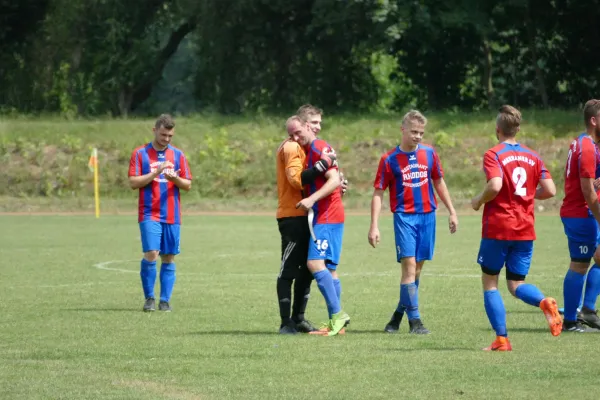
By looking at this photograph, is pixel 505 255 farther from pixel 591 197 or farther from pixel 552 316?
pixel 591 197

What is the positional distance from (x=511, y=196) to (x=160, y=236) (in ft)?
15.9

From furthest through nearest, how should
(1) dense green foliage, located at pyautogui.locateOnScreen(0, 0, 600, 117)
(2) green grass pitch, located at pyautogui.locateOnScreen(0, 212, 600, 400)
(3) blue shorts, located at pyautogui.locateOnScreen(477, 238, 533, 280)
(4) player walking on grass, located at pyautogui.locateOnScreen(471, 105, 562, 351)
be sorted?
(1) dense green foliage, located at pyautogui.locateOnScreen(0, 0, 600, 117)
(3) blue shorts, located at pyautogui.locateOnScreen(477, 238, 533, 280)
(4) player walking on grass, located at pyautogui.locateOnScreen(471, 105, 562, 351)
(2) green grass pitch, located at pyautogui.locateOnScreen(0, 212, 600, 400)

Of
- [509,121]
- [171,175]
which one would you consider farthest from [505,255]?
[171,175]

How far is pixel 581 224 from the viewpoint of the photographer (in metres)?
10.6

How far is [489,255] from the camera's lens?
30.5ft

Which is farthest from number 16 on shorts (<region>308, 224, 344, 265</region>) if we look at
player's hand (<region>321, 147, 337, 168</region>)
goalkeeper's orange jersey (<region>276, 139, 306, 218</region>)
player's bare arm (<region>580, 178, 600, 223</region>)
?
player's bare arm (<region>580, 178, 600, 223</region>)

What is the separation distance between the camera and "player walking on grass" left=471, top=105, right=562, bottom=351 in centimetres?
917

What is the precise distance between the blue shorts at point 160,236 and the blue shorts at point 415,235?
333 centimetres

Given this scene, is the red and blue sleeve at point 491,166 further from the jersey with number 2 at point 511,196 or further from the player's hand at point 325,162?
the player's hand at point 325,162

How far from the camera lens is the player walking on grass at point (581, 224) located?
33.6 feet

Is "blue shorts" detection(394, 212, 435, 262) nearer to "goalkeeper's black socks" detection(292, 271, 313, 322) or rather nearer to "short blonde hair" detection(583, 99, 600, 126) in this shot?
"goalkeeper's black socks" detection(292, 271, 313, 322)

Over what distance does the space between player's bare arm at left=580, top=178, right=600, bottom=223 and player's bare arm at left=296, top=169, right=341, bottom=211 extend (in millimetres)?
1972

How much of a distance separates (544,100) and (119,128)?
1535 centimetres

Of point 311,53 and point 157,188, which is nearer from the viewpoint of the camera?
point 157,188
